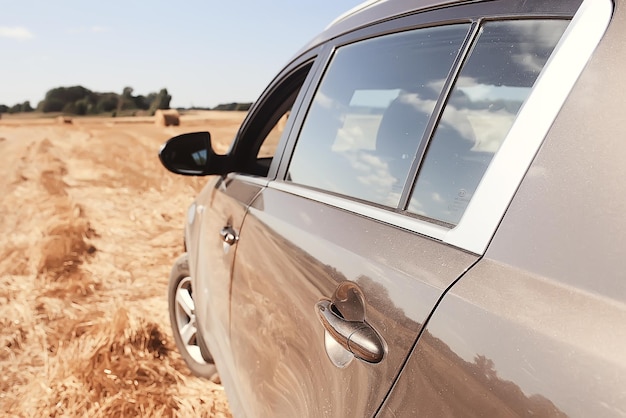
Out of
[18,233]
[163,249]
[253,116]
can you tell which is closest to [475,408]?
[253,116]

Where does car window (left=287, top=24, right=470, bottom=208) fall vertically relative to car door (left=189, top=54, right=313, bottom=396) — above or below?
above

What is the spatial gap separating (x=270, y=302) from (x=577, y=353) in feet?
3.63

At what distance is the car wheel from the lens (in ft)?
10.6

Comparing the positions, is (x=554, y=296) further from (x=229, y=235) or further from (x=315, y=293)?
(x=229, y=235)

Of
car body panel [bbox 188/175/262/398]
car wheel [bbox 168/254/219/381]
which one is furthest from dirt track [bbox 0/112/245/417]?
car body panel [bbox 188/175/262/398]

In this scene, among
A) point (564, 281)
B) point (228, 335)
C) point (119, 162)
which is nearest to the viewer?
point (564, 281)

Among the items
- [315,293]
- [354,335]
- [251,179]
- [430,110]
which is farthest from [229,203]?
[354,335]

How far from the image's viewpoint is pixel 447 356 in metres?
0.95

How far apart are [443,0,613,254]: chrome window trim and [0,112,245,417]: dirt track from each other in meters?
2.36

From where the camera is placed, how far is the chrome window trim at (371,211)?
46.9 inches

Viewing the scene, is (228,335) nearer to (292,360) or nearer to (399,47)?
(292,360)

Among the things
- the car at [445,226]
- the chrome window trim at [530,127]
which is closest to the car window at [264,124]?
the car at [445,226]

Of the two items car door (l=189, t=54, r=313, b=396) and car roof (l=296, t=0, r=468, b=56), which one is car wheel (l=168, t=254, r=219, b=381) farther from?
car roof (l=296, t=0, r=468, b=56)

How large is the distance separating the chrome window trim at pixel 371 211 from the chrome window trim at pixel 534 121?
0.12 meters
